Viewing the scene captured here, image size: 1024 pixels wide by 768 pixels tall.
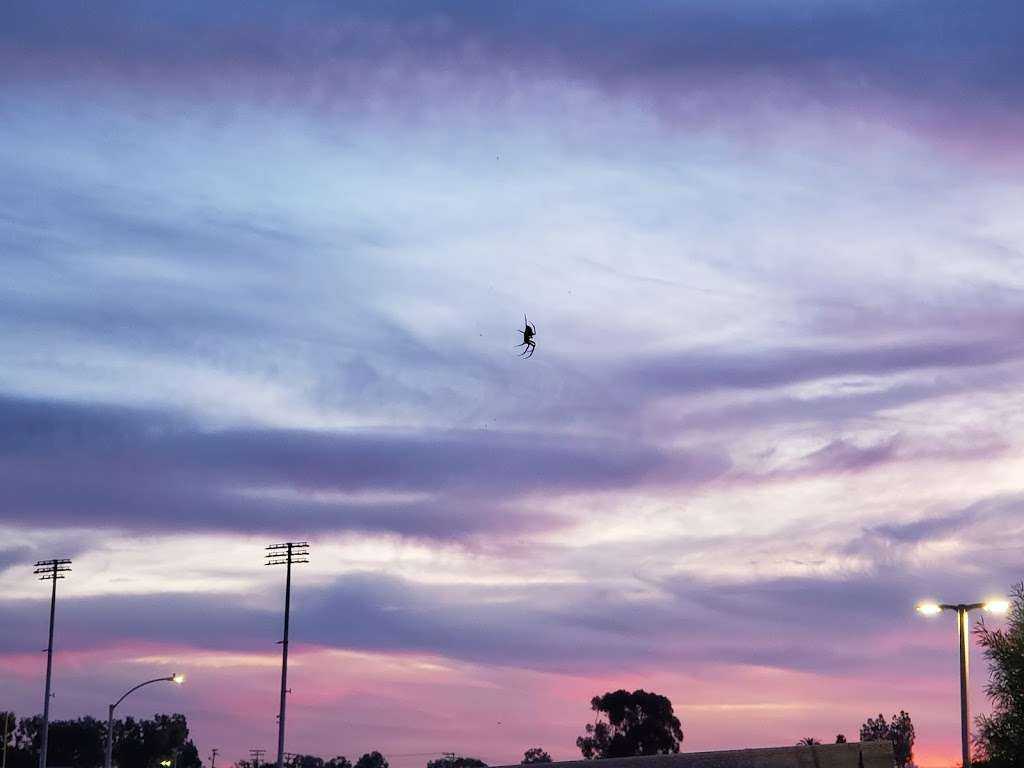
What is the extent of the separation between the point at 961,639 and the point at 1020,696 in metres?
10.8

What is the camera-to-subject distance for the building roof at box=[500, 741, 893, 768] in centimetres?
5103

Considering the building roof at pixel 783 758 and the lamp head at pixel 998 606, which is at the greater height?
the lamp head at pixel 998 606

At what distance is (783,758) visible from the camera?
5191cm

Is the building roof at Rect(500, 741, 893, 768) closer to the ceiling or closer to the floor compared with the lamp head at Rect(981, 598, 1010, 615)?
closer to the floor

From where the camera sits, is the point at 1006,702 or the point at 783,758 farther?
the point at 783,758

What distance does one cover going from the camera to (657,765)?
5075 centimetres

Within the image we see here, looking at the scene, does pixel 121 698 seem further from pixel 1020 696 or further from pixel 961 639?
pixel 1020 696

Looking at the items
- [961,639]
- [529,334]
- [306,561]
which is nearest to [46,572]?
[306,561]

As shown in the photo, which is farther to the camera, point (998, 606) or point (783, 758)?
point (783, 758)

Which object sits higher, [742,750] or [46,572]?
[46,572]

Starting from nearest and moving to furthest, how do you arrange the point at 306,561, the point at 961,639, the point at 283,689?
the point at 961,639 → the point at 283,689 → the point at 306,561

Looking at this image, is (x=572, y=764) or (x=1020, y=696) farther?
(x=572, y=764)

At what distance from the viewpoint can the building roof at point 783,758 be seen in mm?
51031

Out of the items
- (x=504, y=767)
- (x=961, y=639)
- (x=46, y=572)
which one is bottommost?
(x=504, y=767)
